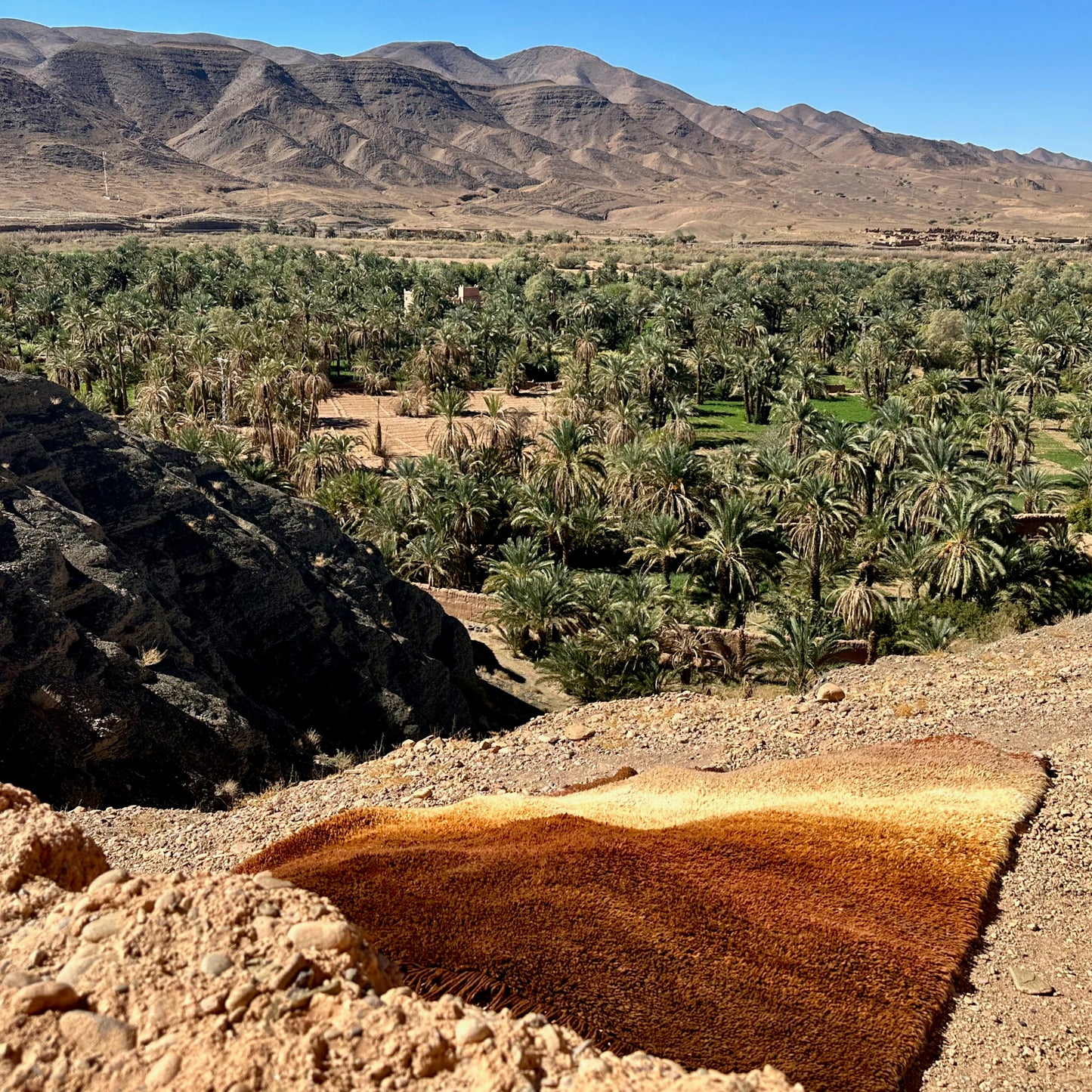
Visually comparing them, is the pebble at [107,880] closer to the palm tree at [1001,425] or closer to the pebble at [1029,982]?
the pebble at [1029,982]

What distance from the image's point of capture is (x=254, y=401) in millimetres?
42438

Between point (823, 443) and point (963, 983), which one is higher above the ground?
point (823, 443)

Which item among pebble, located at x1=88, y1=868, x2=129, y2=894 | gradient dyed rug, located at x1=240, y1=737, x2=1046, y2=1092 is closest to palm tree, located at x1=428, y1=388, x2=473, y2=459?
gradient dyed rug, located at x1=240, y1=737, x2=1046, y2=1092

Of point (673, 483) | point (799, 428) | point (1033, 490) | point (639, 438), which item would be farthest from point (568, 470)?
point (1033, 490)

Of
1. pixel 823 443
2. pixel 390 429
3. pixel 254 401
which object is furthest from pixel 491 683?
pixel 390 429

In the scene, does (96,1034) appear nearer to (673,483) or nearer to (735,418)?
(673,483)

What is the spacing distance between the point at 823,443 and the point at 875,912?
27.1 meters

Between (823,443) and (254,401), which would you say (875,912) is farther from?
(254,401)

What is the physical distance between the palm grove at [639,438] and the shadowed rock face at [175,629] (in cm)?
591

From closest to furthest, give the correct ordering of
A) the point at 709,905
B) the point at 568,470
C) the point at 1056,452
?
the point at 709,905
the point at 568,470
the point at 1056,452

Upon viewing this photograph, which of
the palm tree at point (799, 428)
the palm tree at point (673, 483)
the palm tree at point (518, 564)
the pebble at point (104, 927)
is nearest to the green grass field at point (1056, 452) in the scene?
the palm tree at point (799, 428)

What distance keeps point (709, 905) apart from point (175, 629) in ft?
35.9

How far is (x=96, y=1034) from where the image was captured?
4.64 meters

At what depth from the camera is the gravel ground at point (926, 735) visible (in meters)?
7.08
